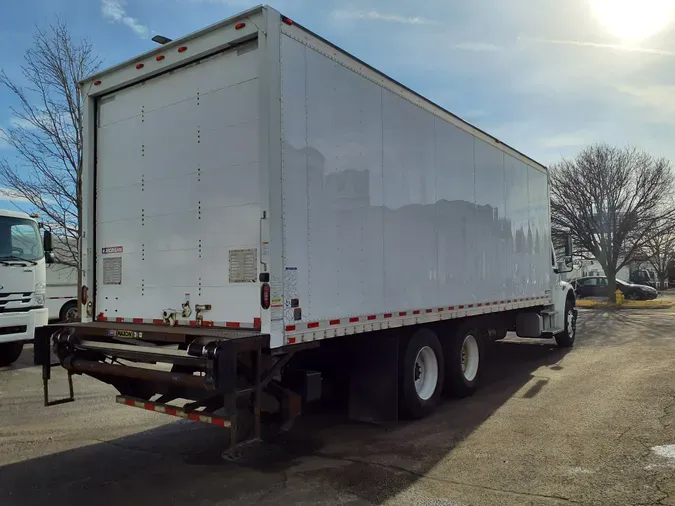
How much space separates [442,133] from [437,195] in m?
0.91

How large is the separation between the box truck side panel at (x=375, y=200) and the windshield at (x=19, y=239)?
8.04m

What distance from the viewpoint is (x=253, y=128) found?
4965 millimetres

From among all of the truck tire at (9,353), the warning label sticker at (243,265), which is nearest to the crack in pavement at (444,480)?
the warning label sticker at (243,265)

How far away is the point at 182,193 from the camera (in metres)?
5.52

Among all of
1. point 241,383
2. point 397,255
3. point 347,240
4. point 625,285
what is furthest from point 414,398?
point 625,285

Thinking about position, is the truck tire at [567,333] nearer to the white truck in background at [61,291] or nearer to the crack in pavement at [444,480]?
the crack in pavement at [444,480]

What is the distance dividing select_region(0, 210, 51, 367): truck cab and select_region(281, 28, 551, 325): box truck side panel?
25.3ft

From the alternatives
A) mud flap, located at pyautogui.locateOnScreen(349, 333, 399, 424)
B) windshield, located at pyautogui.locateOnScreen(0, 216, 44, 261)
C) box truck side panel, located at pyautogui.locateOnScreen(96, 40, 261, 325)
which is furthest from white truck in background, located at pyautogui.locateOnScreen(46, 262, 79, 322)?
mud flap, located at pyautogui.locateOnScreen(349, 333, 399, 424)

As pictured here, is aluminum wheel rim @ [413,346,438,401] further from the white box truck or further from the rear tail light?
the rear tail light

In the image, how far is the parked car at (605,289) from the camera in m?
31.2

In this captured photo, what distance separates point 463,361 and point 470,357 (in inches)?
9.2

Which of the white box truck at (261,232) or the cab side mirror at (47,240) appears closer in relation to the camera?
the white box truck at (261,232)

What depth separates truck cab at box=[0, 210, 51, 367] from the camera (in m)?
10.4

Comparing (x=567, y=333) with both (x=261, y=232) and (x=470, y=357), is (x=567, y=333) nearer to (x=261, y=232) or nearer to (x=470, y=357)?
(x=470, y=357)
